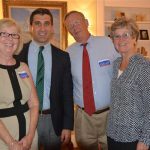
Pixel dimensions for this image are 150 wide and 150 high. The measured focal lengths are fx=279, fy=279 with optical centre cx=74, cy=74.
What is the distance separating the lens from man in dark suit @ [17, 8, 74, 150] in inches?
99.0

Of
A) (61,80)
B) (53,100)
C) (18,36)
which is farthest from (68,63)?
(18,36)

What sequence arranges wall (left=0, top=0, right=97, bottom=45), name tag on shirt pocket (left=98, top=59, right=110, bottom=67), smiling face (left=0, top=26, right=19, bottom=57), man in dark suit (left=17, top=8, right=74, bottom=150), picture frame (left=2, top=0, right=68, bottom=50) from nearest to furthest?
smiling face (left=0, top=26, right=19, bottom=57) < man in dark suit (left=17, top=8, right=74, bottom=150) < name tag on shirt pocket (left=98, top=59, right=110, bottom=67) < picture frame (left=2, top=0, right=68, bottom=50) < wall (left=0, top=0, right=97, bottom=45)

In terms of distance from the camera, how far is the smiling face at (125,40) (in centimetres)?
208

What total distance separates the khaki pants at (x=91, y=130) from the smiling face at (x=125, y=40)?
896 mm

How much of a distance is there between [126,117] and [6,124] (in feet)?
2.83

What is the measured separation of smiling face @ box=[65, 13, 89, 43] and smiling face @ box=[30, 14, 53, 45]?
1.21 ft

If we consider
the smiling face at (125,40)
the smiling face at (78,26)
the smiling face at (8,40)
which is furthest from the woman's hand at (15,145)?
the smiling face at (78,26)

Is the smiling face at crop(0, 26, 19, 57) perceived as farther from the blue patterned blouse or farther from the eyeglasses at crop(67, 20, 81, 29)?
the eyeglasses at crop(67, 20, 81, 29)

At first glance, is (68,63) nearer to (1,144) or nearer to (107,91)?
(107,91)

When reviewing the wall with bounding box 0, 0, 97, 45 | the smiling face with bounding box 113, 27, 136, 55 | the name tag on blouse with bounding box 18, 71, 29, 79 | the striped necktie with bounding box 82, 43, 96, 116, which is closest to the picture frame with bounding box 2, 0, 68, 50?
the wall with bounding box 0, 0, 97, 45

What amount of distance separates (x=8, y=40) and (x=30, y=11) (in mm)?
2947

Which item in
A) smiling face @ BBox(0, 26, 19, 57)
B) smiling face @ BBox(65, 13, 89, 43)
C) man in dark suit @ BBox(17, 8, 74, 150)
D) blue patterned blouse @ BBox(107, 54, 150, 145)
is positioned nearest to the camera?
blue patterned blouse @ BBox(107, 54, 150, 145)

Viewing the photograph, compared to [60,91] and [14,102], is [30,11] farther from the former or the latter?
[14,102]

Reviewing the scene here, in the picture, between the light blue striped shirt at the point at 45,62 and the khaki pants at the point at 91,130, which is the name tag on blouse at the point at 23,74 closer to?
the light blue striped shirt at the point at 45,62
